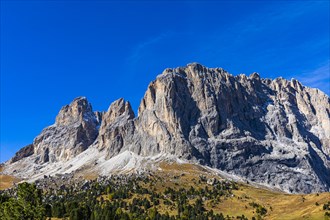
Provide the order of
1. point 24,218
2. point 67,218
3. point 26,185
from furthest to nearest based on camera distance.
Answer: point 67,218
point 26,185
point 24,218

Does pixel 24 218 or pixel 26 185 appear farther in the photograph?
pixel 26 185

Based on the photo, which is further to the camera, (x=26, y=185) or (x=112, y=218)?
(x=112, y=218)

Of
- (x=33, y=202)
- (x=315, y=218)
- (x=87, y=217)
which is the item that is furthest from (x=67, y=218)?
(x=315, y=218)

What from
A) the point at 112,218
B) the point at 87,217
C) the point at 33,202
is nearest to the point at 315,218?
the point at 112,218

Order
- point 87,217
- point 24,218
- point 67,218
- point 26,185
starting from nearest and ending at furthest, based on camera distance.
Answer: point 24,218 → point 26,185 → point 67,218 → point 87,217

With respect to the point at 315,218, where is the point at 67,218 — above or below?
above

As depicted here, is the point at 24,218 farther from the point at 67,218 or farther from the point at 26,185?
the point at 67,218

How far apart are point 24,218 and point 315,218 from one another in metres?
150

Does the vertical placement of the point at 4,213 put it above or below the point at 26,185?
below

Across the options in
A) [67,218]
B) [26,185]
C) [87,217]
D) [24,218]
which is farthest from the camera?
[87,217]

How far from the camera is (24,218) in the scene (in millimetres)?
102938

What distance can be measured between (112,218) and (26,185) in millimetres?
88167

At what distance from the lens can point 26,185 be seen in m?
111

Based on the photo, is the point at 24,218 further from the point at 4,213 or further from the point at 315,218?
the point at 315,218
